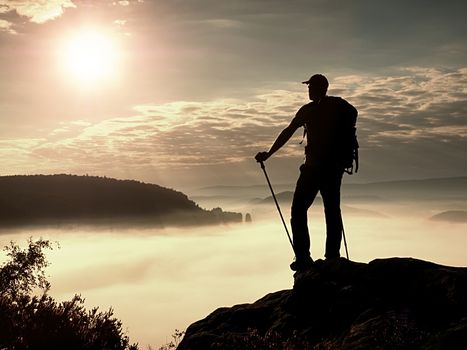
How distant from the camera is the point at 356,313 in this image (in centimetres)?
728

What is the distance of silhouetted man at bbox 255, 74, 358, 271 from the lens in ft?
32.0

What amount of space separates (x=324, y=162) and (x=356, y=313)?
3.36 metres

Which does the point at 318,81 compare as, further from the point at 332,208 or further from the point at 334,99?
the point at 332,208

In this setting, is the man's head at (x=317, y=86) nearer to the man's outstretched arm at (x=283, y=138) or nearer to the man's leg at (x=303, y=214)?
the man's outstretched arm at (x=283, y=138)

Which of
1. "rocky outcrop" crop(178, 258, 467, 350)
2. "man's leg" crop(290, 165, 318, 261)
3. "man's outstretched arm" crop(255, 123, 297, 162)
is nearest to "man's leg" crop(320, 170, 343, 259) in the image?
"man's leg" crop(290, 165, 318, 261)

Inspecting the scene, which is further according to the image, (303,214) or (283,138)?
(283,138)

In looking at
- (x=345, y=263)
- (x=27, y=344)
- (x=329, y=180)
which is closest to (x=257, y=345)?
(x=345, y=263)

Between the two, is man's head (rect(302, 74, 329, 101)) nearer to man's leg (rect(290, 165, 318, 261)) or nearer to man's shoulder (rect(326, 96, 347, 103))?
man's shoulder (rect(326, 96, 347, 103))

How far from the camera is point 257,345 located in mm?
6996

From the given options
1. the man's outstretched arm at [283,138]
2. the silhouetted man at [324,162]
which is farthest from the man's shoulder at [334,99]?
the man's outstretched arm at [283,138]

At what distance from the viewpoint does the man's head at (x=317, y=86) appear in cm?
974

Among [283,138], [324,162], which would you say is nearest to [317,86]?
[283,138]

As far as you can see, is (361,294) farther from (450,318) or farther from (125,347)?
(125,347)

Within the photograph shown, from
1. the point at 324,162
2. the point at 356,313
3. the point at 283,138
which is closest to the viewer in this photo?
the point at 356,313
